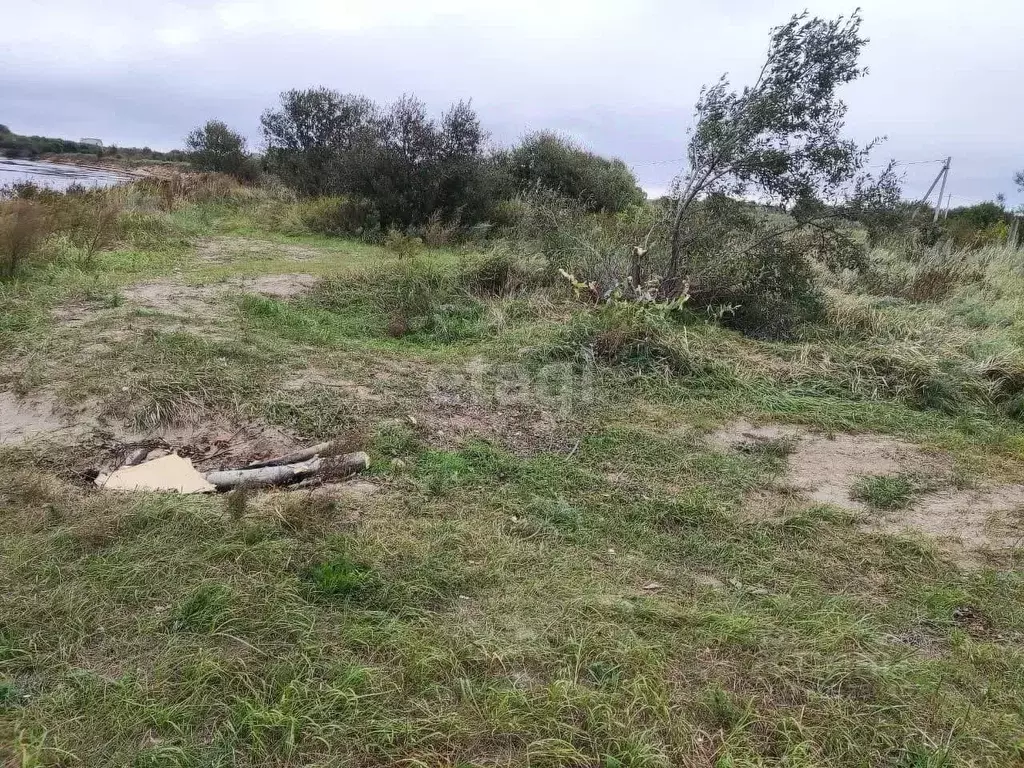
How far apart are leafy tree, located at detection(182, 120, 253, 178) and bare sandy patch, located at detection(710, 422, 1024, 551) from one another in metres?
21.6

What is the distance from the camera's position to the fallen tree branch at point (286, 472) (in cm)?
362

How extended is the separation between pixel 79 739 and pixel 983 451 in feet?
17.3

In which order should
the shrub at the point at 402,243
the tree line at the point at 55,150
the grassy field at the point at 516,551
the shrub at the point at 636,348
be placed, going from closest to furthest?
1. the grassy field at the point at 516,551
2. the shrub at the point at 636,348
3. the shrub at the point at 402,243
4. the tree line at the point at 55,150

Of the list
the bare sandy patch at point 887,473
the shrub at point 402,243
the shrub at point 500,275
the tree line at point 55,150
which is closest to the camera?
the bare sandy patch at point 887,473

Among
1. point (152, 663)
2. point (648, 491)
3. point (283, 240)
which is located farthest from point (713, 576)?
point (283, 240)

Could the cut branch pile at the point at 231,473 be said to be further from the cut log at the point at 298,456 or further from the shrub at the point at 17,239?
the shrub at the point at 17,239

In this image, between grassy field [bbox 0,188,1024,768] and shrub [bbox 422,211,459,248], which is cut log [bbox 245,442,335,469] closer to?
grassy field [bbox 0,188,1024,768]

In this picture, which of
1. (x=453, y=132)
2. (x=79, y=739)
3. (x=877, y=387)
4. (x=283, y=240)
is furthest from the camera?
(x=453, y=132)

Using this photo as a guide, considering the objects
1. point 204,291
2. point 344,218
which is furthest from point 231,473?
point 344,218

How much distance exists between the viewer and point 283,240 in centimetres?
1219

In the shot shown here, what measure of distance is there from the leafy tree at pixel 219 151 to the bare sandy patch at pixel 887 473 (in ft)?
71.0

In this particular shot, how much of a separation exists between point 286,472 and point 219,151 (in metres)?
22.3

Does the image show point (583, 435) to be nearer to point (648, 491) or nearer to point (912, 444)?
point (648, 491)

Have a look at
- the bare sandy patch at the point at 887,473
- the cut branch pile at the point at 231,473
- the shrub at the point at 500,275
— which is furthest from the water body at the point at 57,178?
the bare sandy patch at the point at 887,473
